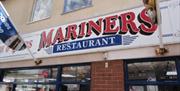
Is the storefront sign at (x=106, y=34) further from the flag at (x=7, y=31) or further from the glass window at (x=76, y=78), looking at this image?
the flag at (x=7, y=31)

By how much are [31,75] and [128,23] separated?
11.2 feet

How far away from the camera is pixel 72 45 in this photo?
19.3ft

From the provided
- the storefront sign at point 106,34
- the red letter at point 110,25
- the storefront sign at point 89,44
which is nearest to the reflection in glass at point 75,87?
the storefront sign at point 106,34

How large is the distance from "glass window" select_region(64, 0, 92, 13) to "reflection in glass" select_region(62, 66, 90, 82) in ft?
5.76

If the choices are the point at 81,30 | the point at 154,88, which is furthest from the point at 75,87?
the point at 154,88

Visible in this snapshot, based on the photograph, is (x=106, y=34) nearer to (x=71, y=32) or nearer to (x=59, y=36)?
(x=71, y=32)

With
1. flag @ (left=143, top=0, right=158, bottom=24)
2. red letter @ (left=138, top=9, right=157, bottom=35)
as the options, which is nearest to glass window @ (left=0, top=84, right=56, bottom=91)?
red letter @ (left=138, top=9, right=157, bottom=35)

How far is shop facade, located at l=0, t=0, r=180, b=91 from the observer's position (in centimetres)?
448

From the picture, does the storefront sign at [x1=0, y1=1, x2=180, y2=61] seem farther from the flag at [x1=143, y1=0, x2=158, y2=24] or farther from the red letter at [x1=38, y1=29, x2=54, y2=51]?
the flag at [x1=143, y1=0, x2=158, y2=24]

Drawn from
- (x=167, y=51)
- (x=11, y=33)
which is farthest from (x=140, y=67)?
(x=11, y=33)

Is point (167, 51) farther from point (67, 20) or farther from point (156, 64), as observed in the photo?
point (67, 20)

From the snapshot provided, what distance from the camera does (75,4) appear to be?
21.5ft

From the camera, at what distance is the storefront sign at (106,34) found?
182 inches

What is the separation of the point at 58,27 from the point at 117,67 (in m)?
2.33
